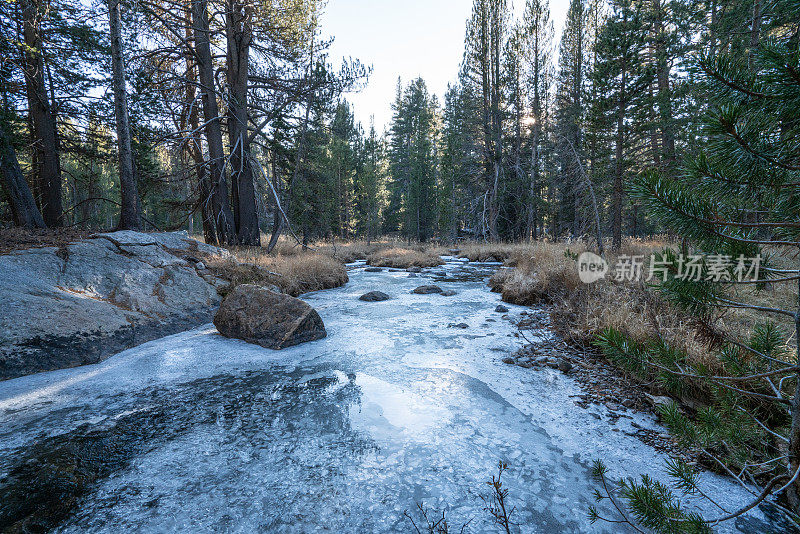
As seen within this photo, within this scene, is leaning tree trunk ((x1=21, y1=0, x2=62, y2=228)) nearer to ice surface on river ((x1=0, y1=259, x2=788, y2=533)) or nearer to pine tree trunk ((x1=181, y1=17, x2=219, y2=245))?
pine tree trunk ((x1=181, y1=17, x2=219, y2=245))

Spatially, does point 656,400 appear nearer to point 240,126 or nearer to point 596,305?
point 596,305

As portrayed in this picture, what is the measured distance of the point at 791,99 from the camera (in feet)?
3.58

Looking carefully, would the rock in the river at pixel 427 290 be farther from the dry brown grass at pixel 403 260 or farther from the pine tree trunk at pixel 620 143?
the pine tree trunk at pixel 620 143

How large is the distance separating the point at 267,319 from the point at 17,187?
24.6 ft

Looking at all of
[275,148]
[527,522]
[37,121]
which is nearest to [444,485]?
[527,522]

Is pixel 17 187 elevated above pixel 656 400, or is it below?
above

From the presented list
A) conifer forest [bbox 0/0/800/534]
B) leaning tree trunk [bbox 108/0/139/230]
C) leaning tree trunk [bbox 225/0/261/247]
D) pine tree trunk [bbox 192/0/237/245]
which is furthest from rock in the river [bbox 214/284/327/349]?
leaning tree trunk [bbox 225/0/261/247]

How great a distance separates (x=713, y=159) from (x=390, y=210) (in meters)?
34.9

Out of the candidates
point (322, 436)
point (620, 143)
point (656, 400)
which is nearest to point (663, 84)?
point (620, 143)

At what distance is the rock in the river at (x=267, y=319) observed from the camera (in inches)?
171

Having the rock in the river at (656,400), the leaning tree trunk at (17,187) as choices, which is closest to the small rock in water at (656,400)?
the rock in the river at (656,400)

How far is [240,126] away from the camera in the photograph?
956 centimetres

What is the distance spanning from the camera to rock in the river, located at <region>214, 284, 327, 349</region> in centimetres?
435

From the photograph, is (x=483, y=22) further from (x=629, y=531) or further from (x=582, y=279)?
(x=629, y=531)
